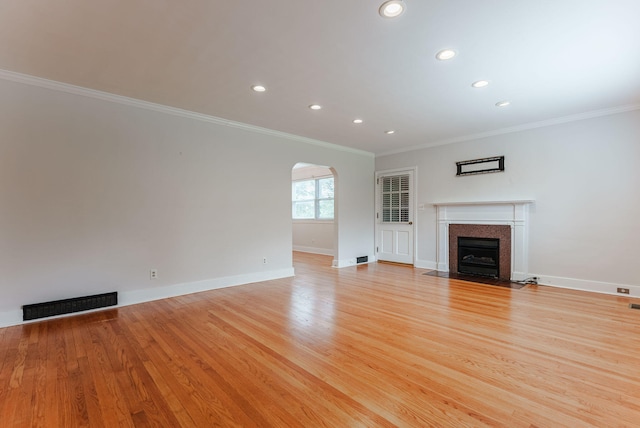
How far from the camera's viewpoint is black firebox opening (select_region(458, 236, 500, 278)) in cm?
514

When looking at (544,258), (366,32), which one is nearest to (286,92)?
(366,32)

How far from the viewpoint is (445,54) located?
261 cm

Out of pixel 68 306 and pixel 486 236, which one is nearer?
pixel 68 306

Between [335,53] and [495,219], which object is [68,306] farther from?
[495,219]

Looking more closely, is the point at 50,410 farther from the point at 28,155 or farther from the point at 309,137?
the point at 309,137

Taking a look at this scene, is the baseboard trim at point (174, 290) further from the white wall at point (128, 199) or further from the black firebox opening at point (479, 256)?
the black firebox opening at point (479, 256)

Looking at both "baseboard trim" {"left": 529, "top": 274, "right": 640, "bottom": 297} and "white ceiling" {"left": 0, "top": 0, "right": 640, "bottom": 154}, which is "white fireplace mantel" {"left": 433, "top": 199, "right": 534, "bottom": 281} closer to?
"baseboard trim" {"left": 529, "top": 274, "right": 640, "bottom": 297}

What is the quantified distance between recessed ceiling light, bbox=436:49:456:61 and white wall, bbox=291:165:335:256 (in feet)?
17.6

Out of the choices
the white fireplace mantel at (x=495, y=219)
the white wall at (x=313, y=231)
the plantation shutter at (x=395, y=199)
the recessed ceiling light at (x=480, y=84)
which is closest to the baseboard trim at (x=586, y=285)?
the white fireplace mantel at (x=495, y=219)

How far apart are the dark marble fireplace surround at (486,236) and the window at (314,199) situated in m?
3.50

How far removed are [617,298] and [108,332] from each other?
6.16 m

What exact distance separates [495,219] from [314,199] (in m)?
4.94

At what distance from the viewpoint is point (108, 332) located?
279 centimetres

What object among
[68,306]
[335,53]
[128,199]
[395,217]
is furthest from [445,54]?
[68,306]
